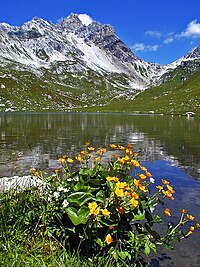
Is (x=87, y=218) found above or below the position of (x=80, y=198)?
below

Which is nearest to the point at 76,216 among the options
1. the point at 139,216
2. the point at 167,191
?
the point at 139,216

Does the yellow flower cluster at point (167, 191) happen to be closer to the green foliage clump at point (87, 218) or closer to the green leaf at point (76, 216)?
the green foliage clump at point (87, 218)

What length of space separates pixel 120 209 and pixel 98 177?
153 centimetres

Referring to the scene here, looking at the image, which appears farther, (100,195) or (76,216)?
(100,195)

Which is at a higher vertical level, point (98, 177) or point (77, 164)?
point (98, 177)

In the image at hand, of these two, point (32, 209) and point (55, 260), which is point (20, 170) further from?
point (55, 260)

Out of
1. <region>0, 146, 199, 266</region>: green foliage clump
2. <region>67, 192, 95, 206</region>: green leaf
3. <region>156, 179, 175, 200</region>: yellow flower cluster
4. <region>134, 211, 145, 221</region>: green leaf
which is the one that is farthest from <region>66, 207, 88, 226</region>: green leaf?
<region>156, 179, 175, 200</region>: yellow flower cluster

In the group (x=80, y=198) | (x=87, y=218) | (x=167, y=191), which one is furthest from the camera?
(x=167, y=191)

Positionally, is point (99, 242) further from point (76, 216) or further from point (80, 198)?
point (80, 198)

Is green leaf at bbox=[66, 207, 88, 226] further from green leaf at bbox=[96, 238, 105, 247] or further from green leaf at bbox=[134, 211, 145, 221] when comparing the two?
green leaf at bbox=[134, 211, 145, 221]

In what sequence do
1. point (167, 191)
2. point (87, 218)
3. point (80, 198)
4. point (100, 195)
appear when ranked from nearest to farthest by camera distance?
point (87, 218)
point (80, 198)
point (100, 195)
point (167, 191)

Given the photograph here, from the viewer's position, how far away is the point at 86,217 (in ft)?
20.4

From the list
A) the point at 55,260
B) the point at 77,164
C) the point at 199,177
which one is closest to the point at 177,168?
the point at 199,177

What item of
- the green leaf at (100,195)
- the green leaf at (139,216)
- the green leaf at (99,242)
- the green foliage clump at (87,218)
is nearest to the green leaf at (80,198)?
the green foliage clump at (87,218)
